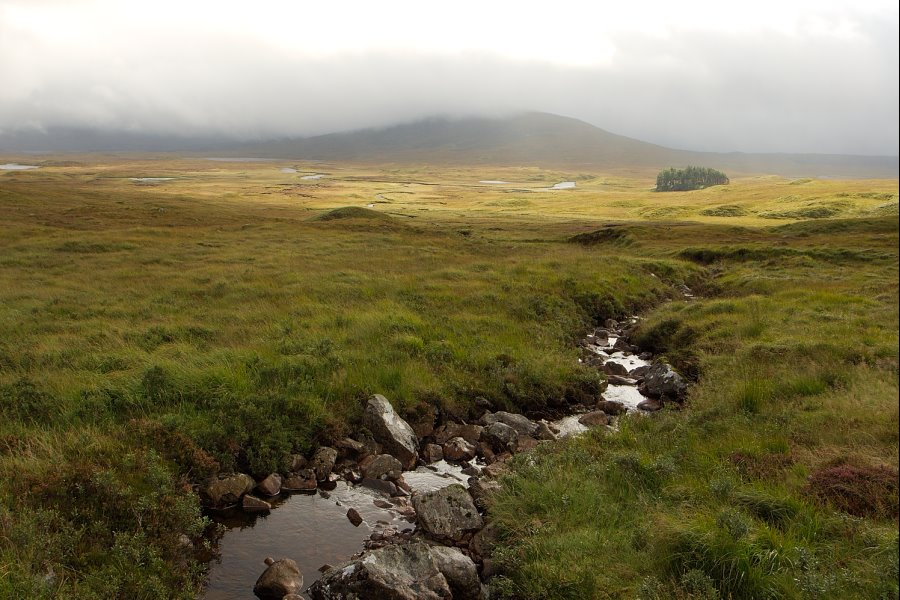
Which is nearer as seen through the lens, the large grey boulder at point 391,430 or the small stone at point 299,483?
the small stone at point 299,483

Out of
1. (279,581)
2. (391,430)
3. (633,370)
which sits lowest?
(279,581)

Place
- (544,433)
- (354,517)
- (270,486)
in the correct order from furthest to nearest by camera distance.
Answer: (544,433), (270,486), (354,517)

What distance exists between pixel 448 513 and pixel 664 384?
9002 millimetres

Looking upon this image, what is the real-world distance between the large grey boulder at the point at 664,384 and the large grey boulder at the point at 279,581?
11.1 metres

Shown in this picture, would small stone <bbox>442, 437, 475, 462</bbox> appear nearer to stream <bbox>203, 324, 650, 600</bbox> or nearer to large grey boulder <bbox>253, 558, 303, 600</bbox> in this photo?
stream <bbox>203, 324, 650, 600</bbox>

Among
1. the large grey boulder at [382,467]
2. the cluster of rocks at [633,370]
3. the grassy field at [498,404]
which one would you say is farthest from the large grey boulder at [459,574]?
the cluster of rocks at [633,370]

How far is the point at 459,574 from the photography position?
306 inches

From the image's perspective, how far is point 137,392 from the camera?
12.0 meters

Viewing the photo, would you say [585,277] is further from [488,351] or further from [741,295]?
[488,351]

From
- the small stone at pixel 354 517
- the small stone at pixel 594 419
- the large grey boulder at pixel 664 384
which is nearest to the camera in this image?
the small stone at pixel 354 517

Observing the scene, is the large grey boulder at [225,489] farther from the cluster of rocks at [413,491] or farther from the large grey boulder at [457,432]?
the large grey boulder at [457,432]

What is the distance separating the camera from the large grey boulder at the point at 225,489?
9914 mm

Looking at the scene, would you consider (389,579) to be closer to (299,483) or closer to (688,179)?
(299,483)

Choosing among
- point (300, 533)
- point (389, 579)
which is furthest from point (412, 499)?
point (389, 579)
